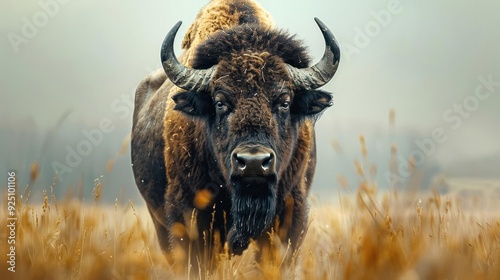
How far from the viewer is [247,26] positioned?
7434mm

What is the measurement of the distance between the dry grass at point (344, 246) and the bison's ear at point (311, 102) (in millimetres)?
1700

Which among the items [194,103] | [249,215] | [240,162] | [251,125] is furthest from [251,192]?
[194,103]

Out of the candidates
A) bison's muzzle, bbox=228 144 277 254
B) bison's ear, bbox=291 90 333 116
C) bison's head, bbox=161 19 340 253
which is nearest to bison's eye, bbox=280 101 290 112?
bison's head, bbox=161 19 340 253

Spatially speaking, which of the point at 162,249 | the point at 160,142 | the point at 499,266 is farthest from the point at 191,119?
the point at 499,266

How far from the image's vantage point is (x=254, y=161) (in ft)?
19.7

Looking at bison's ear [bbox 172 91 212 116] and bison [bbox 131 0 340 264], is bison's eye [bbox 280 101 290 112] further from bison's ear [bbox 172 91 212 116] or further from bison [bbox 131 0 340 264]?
bison's ear [bbox 172 91 212 116]

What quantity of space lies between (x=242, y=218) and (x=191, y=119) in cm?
139

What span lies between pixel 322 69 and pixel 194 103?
5.24 ft

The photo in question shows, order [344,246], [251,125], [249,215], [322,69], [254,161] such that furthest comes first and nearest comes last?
[322,69]
[249,215]
[251,125]
[254,161]
[344,246]

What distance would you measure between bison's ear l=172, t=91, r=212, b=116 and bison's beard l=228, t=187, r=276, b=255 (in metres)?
1.11

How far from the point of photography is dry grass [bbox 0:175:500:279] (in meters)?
2.95

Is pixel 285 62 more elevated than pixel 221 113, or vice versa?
pixel 285 62

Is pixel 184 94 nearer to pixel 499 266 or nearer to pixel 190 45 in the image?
pixel 190 45

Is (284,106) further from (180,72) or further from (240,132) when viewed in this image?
(180,72)
